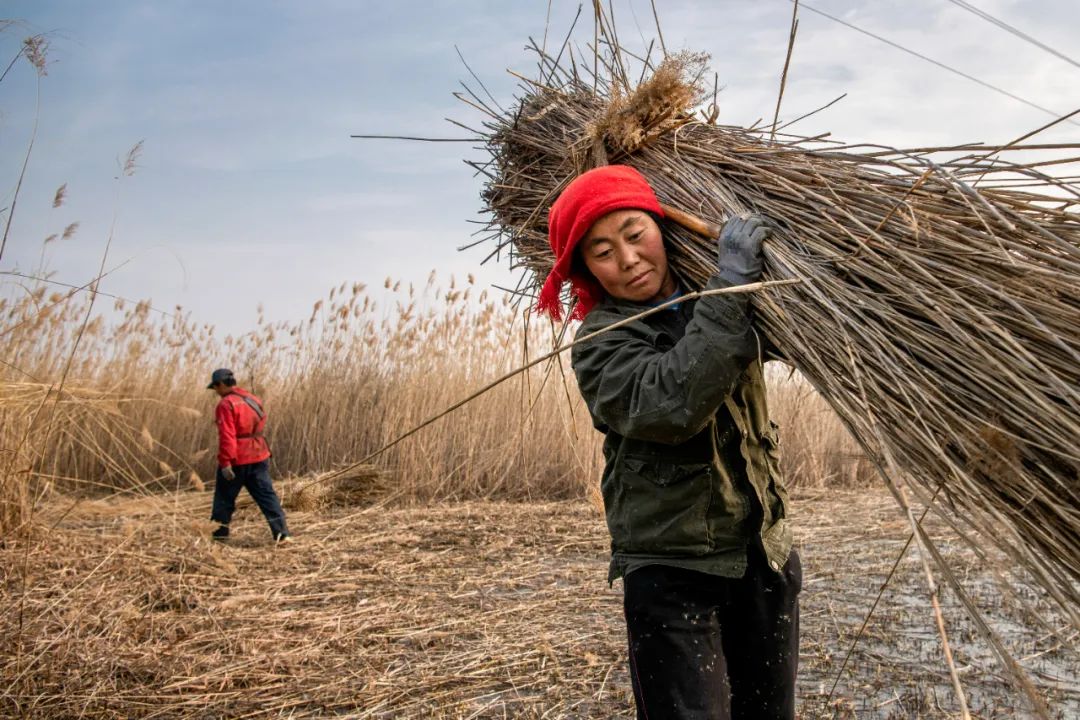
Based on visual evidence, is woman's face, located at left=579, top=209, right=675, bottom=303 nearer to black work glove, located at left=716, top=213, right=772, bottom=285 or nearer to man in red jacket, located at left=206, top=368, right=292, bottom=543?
black work glove, located at left=716, top=213, right=772, bottom=285

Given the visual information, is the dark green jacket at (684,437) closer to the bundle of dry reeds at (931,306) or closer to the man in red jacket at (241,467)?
the bundle of dry reeds at (931,306)

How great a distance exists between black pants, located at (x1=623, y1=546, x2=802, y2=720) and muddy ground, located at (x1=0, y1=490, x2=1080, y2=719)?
0.83m

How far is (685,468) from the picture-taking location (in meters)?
1.84

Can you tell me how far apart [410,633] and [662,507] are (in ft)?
7.78

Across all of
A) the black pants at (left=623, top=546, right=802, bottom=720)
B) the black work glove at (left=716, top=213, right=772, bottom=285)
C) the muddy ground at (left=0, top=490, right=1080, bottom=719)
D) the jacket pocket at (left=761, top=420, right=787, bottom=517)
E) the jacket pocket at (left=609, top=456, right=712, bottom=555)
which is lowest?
the muddy ground at (left=0, top=490, right=1080, bottom=719)

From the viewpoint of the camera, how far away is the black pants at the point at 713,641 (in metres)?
1.73

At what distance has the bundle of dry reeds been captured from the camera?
1.43m

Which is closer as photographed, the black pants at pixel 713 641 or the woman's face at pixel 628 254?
the black pants at pixel 713 641

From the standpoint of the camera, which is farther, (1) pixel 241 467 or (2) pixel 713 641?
(1) pixel 241 467

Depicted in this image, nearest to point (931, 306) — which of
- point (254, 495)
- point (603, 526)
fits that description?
point (603, 526)

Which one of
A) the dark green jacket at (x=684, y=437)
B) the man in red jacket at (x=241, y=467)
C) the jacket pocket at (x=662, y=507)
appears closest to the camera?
the dark green jacket at (x=684, y=437)

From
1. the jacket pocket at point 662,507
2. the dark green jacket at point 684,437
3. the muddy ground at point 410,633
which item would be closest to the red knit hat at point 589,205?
the dark green jacket at point 684,437

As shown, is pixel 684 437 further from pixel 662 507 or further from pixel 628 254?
pixel 628 254

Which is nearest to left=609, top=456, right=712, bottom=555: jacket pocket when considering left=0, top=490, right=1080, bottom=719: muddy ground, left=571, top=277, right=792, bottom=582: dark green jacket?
left=571, top=277, right=792, bottom=582: dark green jacket
